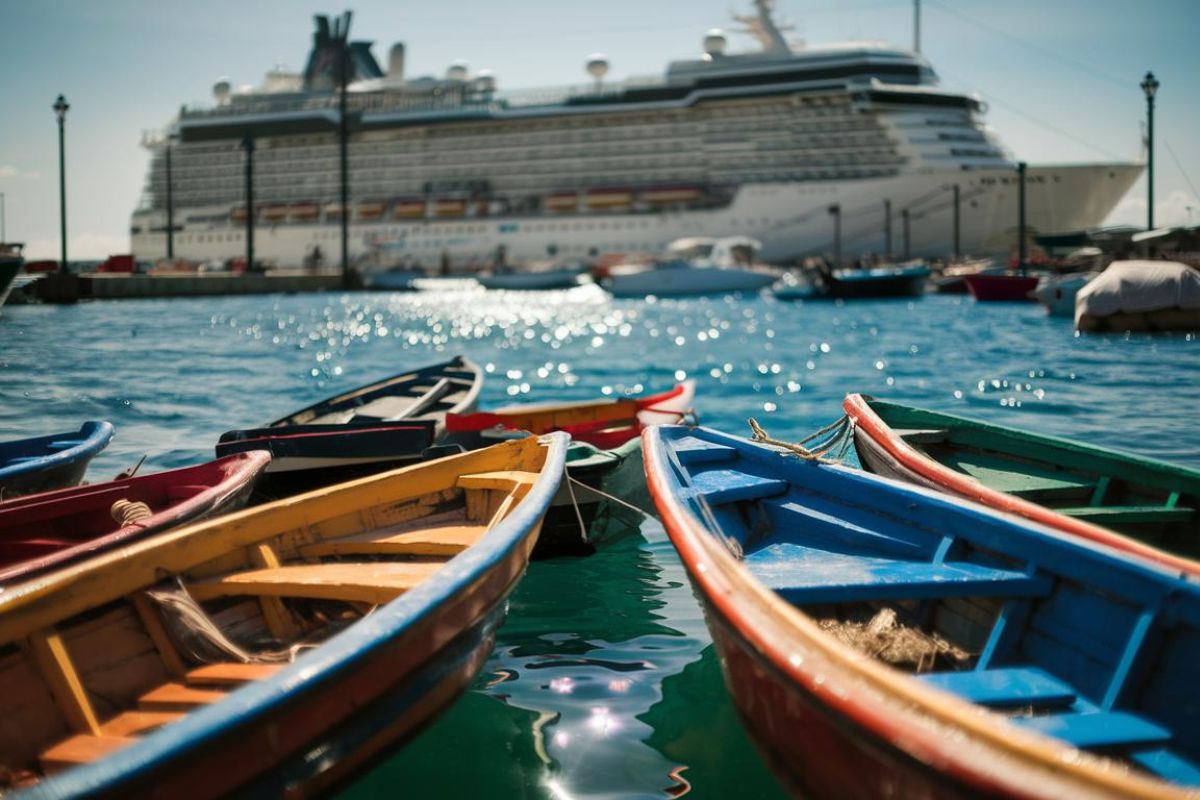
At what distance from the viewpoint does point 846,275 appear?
43.6m

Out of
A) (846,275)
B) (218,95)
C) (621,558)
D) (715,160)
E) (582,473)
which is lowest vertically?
(621,558)

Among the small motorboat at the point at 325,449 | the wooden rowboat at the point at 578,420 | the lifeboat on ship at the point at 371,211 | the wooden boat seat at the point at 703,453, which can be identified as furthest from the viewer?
the lifeboat on ship at the point at 371,211

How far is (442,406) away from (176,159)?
7484cm

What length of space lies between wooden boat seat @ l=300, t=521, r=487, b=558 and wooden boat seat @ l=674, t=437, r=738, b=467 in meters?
1.24

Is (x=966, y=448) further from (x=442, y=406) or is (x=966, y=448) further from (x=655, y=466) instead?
(x=442, y=406)

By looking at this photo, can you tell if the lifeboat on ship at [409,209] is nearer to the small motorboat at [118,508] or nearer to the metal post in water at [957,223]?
the metal post in water at [957,223]

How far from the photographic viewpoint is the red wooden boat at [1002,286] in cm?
3728

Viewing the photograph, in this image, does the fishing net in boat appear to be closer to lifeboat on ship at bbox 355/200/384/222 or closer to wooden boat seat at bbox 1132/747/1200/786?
wooden boat seat at bbox 1132/747/1200/786

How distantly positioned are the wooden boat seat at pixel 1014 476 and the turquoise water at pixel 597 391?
1.74 meters

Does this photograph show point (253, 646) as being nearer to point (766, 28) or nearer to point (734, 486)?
point (734, 486)

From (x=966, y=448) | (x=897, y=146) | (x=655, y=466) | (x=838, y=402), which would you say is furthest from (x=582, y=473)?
(x=897, y=146)

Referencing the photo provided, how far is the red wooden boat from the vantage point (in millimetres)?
37281

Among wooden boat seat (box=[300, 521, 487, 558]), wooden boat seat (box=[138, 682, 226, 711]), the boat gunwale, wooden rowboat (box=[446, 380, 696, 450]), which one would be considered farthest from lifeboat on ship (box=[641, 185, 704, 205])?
wooden boat seat (box=[138, 682, 226, 711])

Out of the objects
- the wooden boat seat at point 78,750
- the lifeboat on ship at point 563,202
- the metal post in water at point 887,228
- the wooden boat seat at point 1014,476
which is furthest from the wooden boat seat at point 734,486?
the lifeboat on ship at point 563,202
